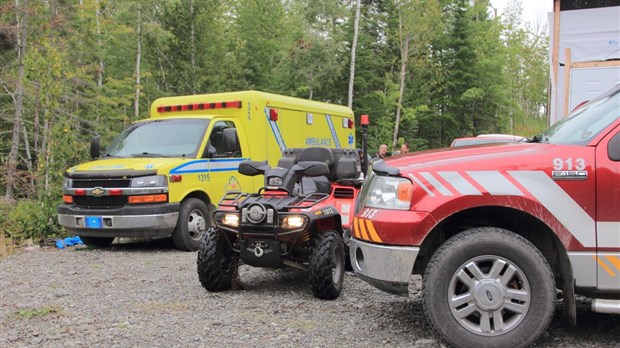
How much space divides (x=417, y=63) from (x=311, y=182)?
96.0 feet

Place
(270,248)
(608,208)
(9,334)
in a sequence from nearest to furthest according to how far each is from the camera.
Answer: (608,208), (9,334), (270,248)

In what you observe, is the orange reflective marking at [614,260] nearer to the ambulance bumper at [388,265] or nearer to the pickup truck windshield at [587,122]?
the pickup truck windshield at [587,122]

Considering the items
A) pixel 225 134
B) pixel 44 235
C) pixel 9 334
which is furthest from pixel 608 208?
pixel 44 235

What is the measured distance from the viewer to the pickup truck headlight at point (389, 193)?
12.8 ft

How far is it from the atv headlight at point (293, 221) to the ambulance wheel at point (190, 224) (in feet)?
11.4

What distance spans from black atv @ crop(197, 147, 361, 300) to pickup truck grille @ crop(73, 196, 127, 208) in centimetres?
294

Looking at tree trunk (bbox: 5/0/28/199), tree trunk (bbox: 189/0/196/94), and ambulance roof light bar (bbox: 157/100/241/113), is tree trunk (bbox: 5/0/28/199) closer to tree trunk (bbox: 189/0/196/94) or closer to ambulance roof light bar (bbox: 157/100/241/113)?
ambulance roof light bar (bbox: 157/100/241/113)

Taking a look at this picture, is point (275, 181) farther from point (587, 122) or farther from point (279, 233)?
point (587, 122)

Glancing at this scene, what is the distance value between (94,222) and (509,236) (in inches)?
247

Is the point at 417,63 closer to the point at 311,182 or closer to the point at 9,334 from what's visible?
the point at 311,182

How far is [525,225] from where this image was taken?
159 inches

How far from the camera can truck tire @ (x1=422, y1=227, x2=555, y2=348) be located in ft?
12.1

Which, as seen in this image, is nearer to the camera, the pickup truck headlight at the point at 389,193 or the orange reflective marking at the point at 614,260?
the orange reflective marking at the point at 614,260

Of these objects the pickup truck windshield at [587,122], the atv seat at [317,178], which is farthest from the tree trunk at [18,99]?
the pickup truck windshield at [587,122]
